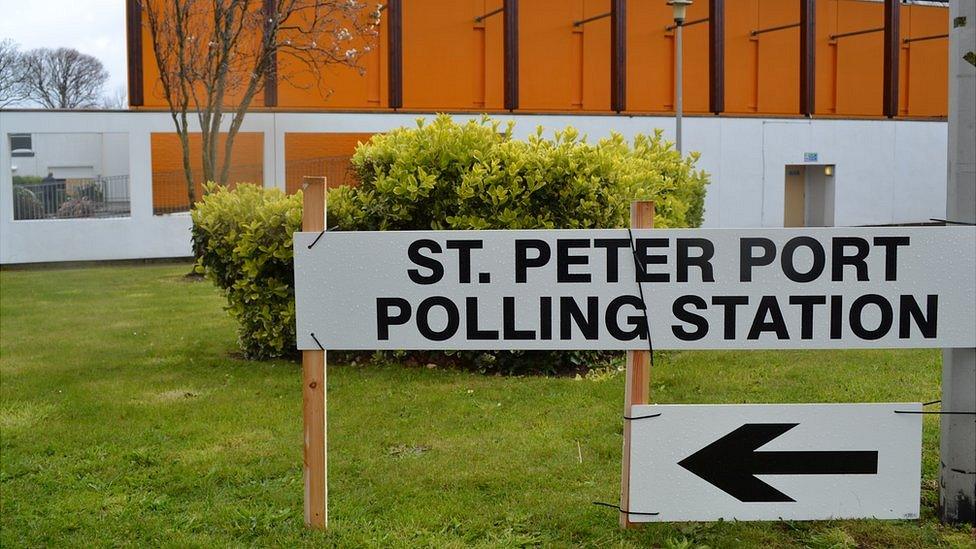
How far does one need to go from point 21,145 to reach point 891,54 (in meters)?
27.0

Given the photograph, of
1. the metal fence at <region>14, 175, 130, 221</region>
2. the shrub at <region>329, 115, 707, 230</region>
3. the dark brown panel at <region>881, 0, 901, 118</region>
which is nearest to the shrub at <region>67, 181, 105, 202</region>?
the metal fence at <region>14, 175, 130, 221</region>

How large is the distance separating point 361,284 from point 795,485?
2.17 meters

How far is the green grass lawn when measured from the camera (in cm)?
514

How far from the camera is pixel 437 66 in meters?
30.9

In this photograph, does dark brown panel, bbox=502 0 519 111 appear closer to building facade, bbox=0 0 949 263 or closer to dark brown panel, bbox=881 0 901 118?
building facade, bbox=0 0 949 263

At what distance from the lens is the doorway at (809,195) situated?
34.5 metres

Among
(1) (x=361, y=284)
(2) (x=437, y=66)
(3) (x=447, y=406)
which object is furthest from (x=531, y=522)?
(2) (x=437, y=66)

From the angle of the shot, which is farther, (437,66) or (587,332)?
(437,66)

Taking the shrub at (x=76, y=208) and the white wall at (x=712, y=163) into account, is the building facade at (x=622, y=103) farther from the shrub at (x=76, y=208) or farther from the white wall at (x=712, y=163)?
the shrub at (x=76, y=208)

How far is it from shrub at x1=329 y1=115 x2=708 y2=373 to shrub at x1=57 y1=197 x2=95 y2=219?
17.9 meters

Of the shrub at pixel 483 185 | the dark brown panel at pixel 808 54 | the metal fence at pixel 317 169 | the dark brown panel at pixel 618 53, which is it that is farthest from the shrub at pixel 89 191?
the dark brown panel at pixel 808 54

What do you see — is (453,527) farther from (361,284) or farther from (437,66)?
(437,66)

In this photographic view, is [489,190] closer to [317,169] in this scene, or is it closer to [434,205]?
[434,205]

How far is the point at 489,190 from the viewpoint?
9.07 m
